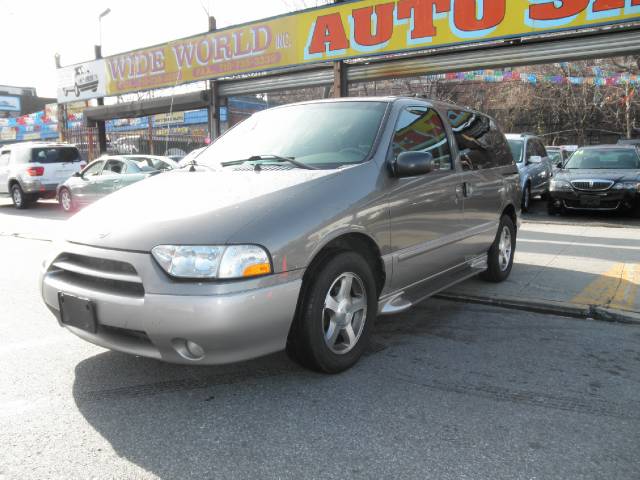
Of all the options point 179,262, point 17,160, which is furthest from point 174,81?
point 179,262

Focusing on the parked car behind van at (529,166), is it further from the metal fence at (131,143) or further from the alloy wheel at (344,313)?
the metal fence at (131,143)

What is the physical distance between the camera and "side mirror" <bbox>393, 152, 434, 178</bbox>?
351 centimetres

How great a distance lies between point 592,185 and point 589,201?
325 millimetres

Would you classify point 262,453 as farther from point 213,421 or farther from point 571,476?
point 571,476

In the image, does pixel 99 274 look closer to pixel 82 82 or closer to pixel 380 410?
pixel 380 410

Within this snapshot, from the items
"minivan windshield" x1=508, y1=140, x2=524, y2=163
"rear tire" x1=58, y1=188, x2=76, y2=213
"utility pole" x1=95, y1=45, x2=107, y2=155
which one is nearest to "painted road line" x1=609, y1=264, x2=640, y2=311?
"minivan windshield" x1=508, y1=140, x2=524, y2=163

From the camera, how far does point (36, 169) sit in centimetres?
1438

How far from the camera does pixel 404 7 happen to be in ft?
36.5

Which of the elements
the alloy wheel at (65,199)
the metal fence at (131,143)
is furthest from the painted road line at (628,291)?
the metal fence at (131,143)

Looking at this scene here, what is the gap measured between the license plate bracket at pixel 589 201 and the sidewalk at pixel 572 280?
246 centimetres

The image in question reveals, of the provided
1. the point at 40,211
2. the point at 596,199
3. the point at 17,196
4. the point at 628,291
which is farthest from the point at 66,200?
the point at 628,291

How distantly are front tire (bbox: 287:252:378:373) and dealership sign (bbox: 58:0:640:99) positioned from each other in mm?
8402

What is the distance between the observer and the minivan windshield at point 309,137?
3.70 m

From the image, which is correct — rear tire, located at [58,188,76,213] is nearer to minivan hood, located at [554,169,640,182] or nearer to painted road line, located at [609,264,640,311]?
minivan hood, located at [554,169,640,182]
